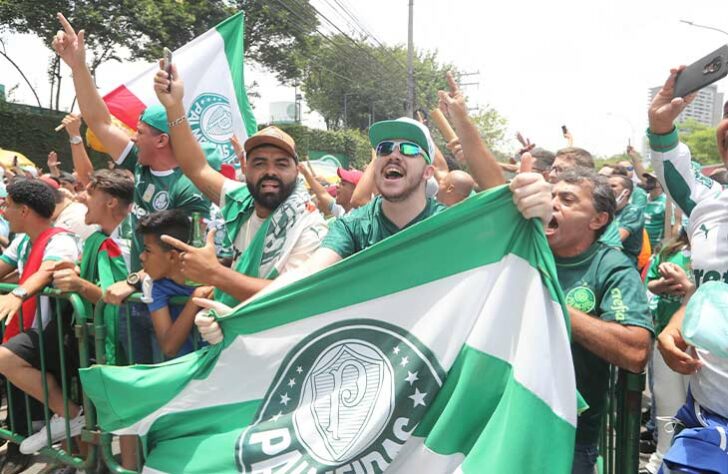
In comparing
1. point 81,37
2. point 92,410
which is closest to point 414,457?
point 92,410

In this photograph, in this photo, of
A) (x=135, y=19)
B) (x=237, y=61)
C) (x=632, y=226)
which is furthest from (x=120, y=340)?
(x=135, y=19)

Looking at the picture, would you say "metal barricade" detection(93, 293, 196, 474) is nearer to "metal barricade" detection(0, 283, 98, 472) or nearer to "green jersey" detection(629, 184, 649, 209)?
"metal barricade" detection(0, 283, 98, 472)

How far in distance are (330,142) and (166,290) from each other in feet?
110

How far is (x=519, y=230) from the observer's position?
2.08 metres

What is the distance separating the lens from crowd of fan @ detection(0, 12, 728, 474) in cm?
211

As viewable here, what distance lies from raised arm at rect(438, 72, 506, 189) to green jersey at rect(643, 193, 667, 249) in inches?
174

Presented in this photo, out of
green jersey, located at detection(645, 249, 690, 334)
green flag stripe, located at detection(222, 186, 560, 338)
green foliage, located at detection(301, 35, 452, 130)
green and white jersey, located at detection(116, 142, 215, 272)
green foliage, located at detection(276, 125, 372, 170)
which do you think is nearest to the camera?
green flag stripe, located at detection(222, 186, 560, 338)

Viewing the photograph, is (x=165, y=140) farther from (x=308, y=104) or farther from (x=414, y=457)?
(x=308, y=104)

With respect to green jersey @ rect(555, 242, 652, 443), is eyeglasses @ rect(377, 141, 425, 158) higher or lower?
higher

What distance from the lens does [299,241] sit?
2.95 meters

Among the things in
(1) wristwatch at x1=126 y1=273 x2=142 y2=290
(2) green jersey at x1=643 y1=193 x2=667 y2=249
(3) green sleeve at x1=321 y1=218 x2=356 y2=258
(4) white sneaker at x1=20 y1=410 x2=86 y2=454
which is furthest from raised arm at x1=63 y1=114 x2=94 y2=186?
(2) green jersey at x1=643 y1=193 x2=667 y2=249

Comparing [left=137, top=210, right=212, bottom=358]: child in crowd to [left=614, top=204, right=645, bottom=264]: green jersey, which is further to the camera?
[left=614, top=204, right=645, bottom=264]: green jersey

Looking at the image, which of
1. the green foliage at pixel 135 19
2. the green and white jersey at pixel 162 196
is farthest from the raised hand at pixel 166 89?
the green foliage at pixel 135 19

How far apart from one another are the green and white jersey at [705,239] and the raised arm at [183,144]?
237 cm
